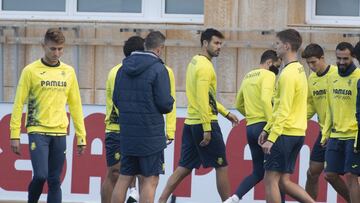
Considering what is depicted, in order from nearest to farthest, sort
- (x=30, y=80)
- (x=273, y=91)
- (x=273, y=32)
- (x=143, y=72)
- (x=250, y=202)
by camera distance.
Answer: (x=143, y=72), (x=30, y=80), (x=273, y=91), (x=250, y=202), (x=273, y=32)

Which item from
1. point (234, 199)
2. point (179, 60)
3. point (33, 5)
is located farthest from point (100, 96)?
point (234, 199)

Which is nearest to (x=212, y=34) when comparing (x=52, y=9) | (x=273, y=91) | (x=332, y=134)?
(x=273, y=91)

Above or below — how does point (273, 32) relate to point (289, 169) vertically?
above

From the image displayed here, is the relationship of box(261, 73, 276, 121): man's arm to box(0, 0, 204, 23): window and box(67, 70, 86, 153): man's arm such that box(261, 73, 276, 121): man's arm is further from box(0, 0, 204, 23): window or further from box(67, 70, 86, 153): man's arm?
box(0, 0, 204, 23): window

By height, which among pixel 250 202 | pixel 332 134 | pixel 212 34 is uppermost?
pixel 212 34

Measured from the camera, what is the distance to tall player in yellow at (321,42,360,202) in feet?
44.0

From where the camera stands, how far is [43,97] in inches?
528

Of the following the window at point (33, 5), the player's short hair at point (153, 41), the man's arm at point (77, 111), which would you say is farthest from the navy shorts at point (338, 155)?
the window at point (33, 5)

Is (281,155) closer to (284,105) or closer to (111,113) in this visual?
(284,105)

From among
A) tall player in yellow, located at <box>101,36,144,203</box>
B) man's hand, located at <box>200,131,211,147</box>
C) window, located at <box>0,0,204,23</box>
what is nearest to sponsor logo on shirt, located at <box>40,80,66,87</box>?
tall player in yellow, located at <box>101,36,144,203</box>

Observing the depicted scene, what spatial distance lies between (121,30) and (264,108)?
3.61 meters

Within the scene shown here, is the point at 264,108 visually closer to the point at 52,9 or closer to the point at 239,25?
the point at 239,25

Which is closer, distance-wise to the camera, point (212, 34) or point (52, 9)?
point (212, 34)

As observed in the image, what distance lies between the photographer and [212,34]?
48.2ft
